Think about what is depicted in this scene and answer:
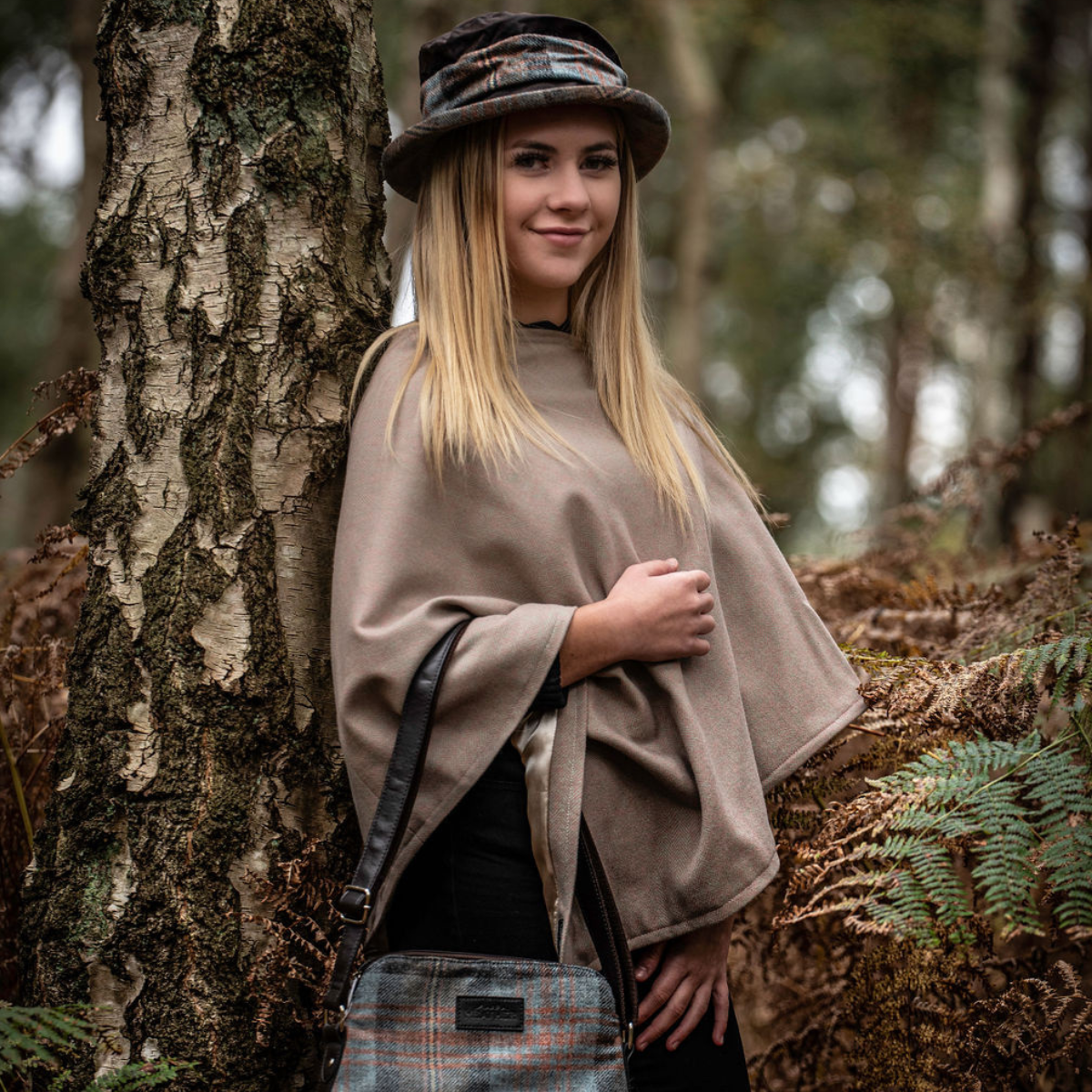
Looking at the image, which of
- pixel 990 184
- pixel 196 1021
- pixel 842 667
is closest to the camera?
pixel 196 1021

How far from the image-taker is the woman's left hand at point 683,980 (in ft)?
6.72

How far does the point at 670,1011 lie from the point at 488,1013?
0.45 metres

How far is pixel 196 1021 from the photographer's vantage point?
6.72ft

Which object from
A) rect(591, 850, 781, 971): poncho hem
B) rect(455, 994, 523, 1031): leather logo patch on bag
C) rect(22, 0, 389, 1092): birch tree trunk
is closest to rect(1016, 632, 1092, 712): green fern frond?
rect(591, 850, 781, 971): poncho hem

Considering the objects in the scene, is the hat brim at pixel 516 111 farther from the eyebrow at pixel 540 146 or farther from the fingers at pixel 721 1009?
the fingers at pixel 721 1009

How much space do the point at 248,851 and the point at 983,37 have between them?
49.7ft

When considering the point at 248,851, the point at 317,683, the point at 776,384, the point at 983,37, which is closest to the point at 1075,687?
the point at 317,683

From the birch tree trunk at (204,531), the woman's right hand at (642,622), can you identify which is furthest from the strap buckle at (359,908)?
the woman's right hand at (642,622)

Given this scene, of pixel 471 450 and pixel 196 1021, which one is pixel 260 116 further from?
pixel 196 1021

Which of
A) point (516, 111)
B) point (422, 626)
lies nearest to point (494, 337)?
point (516, 111)

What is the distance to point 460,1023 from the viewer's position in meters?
1.77

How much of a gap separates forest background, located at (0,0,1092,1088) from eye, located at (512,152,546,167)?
18.2 inches

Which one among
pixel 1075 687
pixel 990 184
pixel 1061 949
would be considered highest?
pixel 990 184

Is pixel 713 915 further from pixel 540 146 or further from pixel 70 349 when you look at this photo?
pixel 70 349
